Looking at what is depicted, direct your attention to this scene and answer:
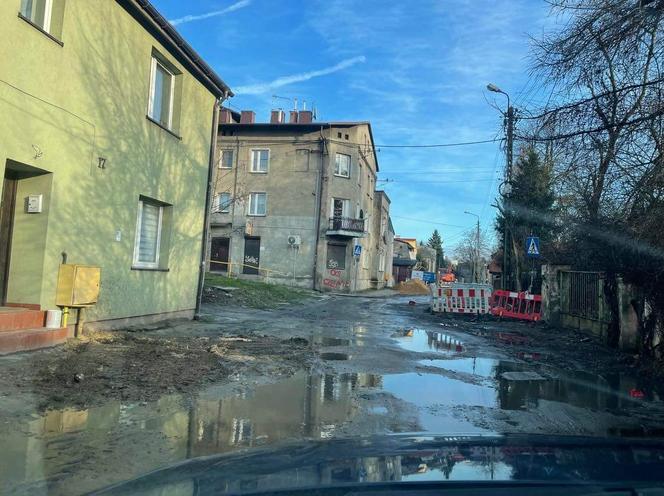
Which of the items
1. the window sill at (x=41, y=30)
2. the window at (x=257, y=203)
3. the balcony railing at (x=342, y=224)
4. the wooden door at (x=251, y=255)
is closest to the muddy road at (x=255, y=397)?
the window sill at (x=41, y=30)

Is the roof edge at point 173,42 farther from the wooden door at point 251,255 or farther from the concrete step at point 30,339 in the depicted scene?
the wooden door at point 251,255

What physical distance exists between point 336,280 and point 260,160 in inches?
403

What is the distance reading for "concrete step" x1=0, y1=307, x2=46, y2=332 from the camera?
739cm

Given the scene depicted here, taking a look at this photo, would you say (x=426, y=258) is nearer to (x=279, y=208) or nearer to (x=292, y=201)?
(x=292, y=201)

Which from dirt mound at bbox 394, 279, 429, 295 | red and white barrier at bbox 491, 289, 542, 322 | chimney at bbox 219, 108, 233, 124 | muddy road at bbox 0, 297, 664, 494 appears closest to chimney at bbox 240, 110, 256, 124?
chimney at bbox 219, 108, 233, 124

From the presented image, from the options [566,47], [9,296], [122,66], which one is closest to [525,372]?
[566,47]

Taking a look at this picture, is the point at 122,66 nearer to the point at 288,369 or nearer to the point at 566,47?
the point at 288,369

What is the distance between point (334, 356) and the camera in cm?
980

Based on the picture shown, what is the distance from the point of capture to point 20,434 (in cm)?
472

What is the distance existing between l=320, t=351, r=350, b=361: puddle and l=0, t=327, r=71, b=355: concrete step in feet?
14.2

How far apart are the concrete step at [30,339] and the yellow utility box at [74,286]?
460 millimetres

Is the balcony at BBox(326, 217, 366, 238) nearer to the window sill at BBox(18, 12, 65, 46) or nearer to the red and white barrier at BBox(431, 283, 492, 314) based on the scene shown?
the red and white barrier at BBox(431, 283, 492, 314)

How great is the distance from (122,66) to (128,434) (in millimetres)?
7377

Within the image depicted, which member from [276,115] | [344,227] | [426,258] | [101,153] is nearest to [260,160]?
[276,115]
